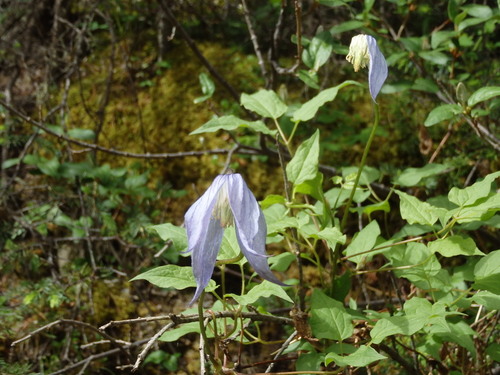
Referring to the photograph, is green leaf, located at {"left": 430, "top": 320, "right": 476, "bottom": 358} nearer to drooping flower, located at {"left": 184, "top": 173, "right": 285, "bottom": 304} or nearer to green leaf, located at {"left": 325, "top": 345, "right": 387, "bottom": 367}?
green leaf, located at {"left": 325, "top": 345, "right": 387, "bottom": 367}

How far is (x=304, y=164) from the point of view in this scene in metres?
1.32

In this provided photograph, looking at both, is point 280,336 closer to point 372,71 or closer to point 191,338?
point 191,338

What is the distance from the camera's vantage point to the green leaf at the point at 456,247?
3.88 ft

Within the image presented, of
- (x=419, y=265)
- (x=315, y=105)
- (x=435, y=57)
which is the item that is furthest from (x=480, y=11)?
(x=419, y=265)

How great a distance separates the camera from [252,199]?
0.87m

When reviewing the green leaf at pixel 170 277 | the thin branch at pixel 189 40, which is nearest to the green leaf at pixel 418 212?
the green leaf at pixel 170 277

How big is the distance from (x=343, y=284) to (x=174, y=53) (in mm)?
2372

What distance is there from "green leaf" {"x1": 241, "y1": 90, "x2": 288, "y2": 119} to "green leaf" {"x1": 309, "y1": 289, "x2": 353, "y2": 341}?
0.59m

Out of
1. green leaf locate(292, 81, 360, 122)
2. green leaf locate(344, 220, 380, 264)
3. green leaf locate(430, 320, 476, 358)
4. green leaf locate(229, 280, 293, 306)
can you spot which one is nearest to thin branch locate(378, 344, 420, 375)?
green leaf locate(430, 320, 476, 358)

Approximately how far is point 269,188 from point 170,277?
61.3 inches

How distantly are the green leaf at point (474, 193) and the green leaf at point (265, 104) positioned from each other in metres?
A: 0.57

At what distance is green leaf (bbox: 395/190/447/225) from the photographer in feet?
4.16

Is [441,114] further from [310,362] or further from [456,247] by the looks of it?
[310,362]

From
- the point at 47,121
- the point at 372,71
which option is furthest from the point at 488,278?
the point at 47,121
